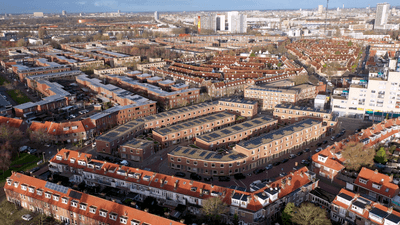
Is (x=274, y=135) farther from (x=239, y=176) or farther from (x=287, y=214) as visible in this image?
(x=287, y=214)

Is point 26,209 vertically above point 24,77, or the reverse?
point 24,77

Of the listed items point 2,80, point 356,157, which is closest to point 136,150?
point 356,157

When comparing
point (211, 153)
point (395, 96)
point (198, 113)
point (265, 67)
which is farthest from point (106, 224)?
point (265, 67)

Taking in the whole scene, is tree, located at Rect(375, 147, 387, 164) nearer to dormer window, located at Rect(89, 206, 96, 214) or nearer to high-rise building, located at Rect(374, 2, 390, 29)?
dormer window, located at Rect(89, 206, 96, 214)

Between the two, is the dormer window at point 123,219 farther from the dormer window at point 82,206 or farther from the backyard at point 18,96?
the backyard at point 18,96

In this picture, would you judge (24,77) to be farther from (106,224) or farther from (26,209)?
(106,224)

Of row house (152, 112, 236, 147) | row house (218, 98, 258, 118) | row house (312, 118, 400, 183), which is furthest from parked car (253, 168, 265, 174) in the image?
row house (218, 98, 258, 118)

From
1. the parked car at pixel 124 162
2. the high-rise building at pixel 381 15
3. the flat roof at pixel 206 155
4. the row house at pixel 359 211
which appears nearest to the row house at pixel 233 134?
the flat roof at pixel 206 155
